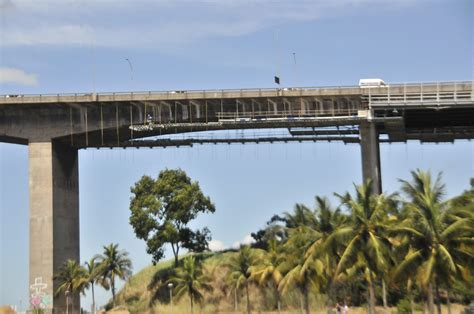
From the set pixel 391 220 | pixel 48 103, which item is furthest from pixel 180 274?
pixel 391 220

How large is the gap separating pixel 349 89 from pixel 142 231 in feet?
99.9

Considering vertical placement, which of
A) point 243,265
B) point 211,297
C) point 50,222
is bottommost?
point 211,297

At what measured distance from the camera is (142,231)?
351 ft

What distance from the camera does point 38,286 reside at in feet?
313

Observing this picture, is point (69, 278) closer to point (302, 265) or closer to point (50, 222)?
point (50, 222)

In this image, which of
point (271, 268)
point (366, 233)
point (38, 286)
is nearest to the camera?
point (366, 233)

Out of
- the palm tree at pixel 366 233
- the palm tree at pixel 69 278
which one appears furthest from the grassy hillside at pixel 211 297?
the palm tree at pixel 366 233

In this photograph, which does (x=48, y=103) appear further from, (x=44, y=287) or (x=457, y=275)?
(x=457, y=275)

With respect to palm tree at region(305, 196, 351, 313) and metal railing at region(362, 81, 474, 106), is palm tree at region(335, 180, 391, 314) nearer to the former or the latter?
palm tree at region(305, 196, 351, 313)

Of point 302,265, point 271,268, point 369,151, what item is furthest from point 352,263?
point 369,151

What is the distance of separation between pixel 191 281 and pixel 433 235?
45022mm

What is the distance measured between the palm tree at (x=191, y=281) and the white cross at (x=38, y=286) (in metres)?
13.3

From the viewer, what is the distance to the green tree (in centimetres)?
10656

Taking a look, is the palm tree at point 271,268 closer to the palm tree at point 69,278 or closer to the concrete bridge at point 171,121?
the concrete bridge at point 171,121
